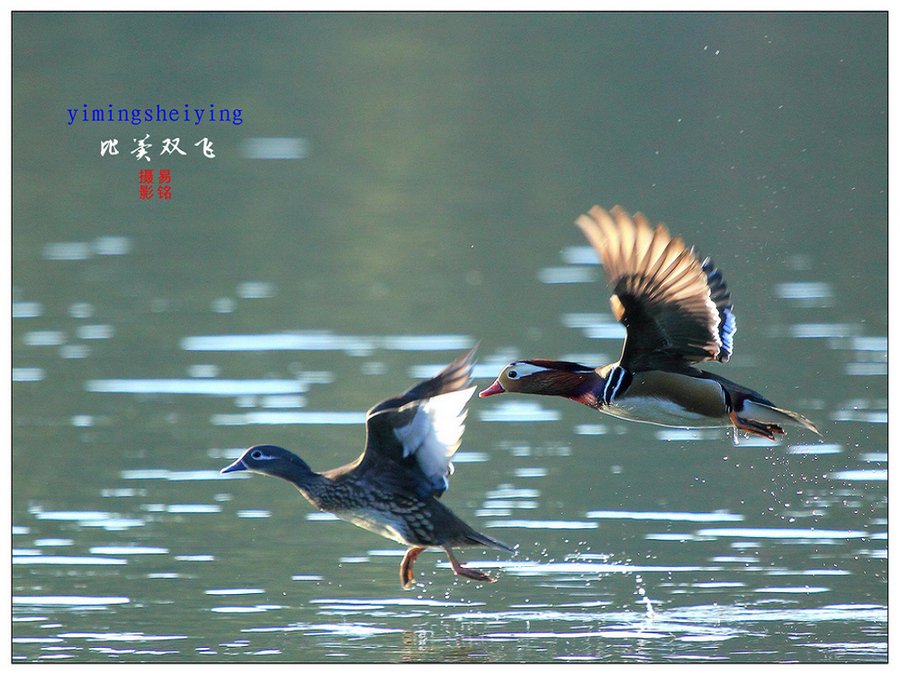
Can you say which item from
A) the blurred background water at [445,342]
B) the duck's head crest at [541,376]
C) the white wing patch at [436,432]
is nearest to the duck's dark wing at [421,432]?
the white wing patch at [436,432]

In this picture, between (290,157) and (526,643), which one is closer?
(526,643)

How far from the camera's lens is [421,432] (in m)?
7.99

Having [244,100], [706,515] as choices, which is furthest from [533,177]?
[706,515]

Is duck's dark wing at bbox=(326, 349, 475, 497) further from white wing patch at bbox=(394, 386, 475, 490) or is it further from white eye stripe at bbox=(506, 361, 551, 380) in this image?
white eye stripe at bbox=(506, 361, 551, 380)

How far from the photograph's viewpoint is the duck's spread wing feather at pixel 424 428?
25.3 feet

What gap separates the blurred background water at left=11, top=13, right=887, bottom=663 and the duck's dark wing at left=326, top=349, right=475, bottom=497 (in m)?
0.79

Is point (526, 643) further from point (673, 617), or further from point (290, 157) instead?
point (290, 157)

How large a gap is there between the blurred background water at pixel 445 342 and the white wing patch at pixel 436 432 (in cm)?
86

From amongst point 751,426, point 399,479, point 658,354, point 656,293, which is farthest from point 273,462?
point 751,426

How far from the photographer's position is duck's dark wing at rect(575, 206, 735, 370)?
758 centimetres

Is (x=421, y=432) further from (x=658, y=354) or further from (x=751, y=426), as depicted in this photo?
(x=751, y=426)

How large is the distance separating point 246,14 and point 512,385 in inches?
1207

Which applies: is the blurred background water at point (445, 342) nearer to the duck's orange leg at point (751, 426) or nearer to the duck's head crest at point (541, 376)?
the duck's orange leg at point (751, 426)

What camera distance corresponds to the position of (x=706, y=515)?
987 cm
